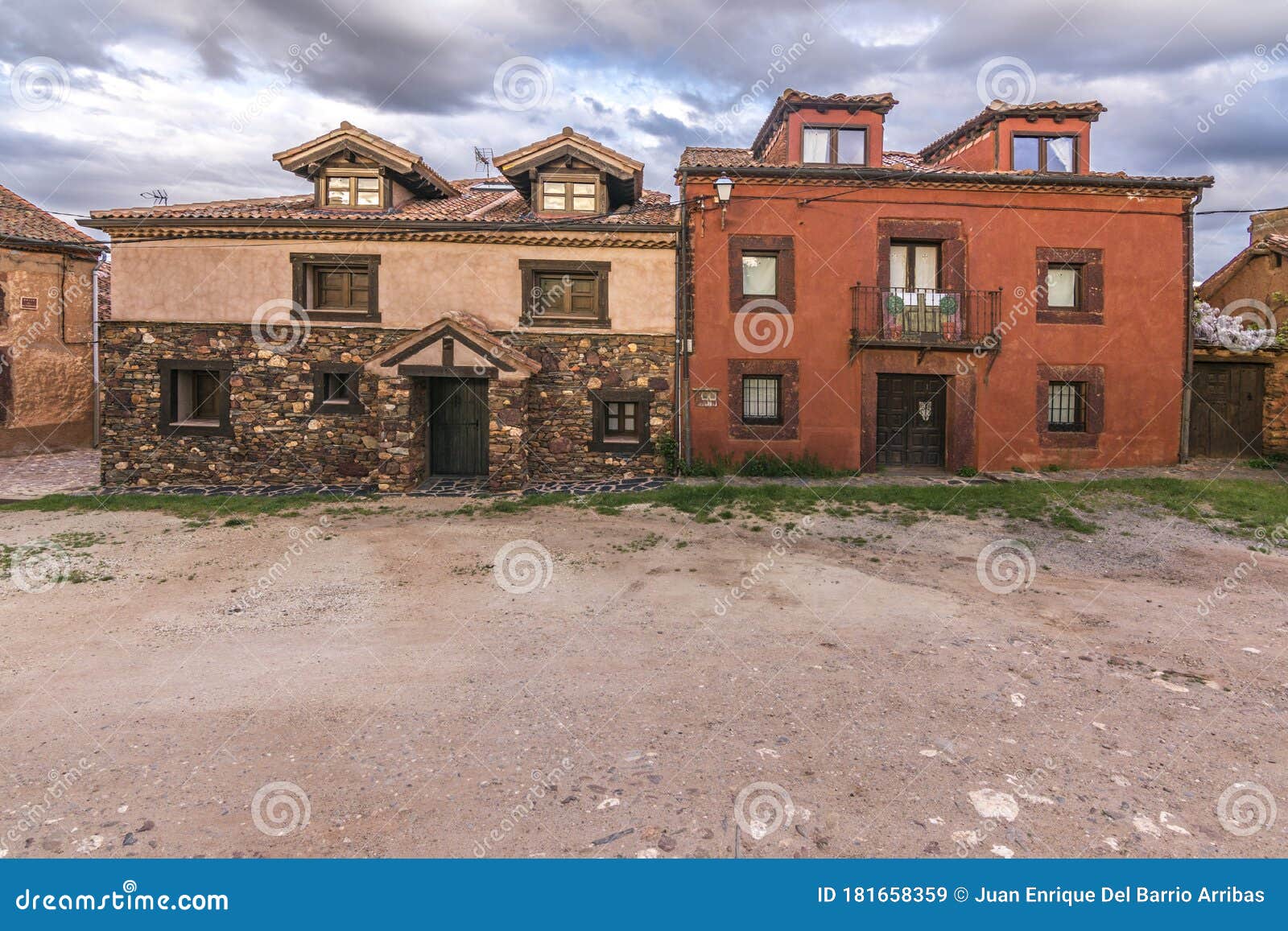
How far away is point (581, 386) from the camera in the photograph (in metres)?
15.9

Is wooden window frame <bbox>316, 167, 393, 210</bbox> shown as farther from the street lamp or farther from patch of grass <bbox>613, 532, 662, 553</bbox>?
patch of grass <bbox>613, 532, 662, 553</bbox>

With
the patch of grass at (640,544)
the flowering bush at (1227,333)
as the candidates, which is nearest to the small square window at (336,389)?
the patch of grass at (640,544)

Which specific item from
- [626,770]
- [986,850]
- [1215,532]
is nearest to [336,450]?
[626,770]

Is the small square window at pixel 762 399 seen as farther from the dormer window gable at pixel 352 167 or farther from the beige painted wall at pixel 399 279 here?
the dormer window gable at pixel 352 167

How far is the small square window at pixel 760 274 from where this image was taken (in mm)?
16422

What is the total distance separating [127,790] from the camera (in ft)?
13.5

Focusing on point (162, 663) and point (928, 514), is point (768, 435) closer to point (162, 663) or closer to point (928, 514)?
point (928, 514)

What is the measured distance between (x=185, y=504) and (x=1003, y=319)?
1822cm

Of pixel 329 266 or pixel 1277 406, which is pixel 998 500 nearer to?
pixel 1277 406

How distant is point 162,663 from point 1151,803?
7.52 m

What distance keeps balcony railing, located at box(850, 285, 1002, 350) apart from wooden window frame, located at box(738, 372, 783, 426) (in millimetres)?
1968

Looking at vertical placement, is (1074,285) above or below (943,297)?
above

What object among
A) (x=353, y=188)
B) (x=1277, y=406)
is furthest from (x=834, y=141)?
(x=1277, y=406)

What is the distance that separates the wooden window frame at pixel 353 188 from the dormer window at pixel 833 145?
10023mm
